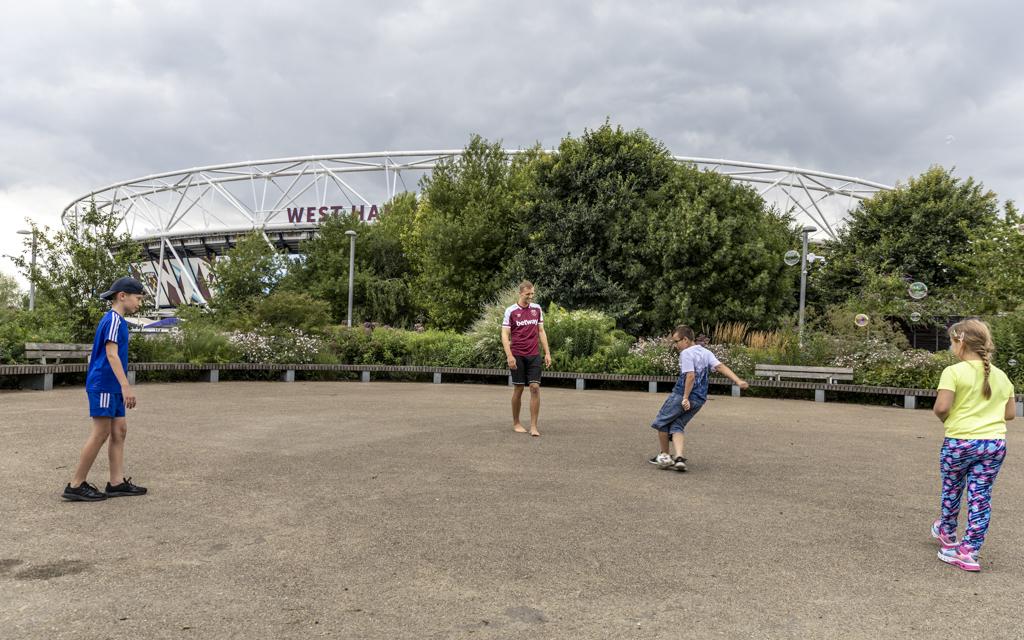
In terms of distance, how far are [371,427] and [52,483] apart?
11.5 feet

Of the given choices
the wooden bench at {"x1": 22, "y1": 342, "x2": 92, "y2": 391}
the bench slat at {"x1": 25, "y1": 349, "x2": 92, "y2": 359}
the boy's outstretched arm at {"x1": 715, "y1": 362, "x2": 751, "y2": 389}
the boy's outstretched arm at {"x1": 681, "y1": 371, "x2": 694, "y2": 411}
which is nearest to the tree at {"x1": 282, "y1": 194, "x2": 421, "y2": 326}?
the wooden bench at {"x1": 22, "y1": 342, "x2": 92, "y2": 391}

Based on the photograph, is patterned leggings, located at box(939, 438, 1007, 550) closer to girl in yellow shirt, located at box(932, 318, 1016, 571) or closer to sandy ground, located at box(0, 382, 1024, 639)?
girl in yellow shirt, located at box(932, 318, 1016, 571)

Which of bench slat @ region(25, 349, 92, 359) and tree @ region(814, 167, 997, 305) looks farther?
tree @ region(814, 167, 997, 305)

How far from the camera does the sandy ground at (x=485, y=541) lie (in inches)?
108

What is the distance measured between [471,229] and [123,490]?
19160 millimetres

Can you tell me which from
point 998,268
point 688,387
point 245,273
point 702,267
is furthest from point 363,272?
point 688,387

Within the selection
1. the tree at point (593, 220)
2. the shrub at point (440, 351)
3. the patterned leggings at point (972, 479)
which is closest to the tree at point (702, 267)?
the tree at point (593, 220)

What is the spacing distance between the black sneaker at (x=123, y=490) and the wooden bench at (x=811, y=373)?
11.9 metres

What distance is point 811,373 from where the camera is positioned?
13781 millimetres

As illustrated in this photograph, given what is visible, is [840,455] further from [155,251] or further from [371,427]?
[155,251]

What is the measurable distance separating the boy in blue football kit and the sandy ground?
0.21 metres

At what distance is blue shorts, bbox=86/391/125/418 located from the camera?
441cm

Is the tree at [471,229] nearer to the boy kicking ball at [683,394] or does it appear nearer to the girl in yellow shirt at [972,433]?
the boy kicking ball at [683,394]

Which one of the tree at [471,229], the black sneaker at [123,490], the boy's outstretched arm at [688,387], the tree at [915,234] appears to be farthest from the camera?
the tree at [915,234]
